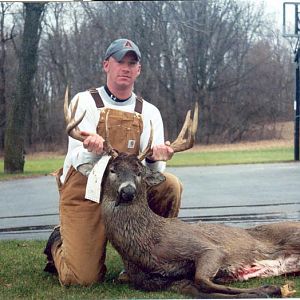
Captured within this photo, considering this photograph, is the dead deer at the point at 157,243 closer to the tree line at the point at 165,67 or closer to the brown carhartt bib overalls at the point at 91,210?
the brown carhartt bib overalls at the point at 91,210

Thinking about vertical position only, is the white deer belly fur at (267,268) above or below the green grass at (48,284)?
above

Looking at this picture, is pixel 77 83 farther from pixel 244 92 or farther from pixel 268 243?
pixel 268 243

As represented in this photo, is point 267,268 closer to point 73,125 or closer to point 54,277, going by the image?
point 54,277

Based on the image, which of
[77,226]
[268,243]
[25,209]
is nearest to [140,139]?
[77,226]

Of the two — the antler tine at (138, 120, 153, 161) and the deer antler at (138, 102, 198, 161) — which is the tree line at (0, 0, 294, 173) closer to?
the deer antler at (138, 102, 198, 161)

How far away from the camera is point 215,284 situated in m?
4.73

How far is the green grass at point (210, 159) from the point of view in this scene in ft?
19.7

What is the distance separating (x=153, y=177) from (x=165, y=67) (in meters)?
1.40

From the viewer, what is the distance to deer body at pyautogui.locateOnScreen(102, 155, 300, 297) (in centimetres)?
488

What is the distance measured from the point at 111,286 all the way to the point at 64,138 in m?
1.47

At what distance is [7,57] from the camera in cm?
613

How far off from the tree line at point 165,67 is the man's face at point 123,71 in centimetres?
32

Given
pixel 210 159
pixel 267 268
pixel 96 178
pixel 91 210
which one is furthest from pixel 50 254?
pixel 267 268

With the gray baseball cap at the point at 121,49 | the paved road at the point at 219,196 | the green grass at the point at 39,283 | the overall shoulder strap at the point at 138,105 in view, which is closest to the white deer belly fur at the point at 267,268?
the green grass at the point at 39,283
